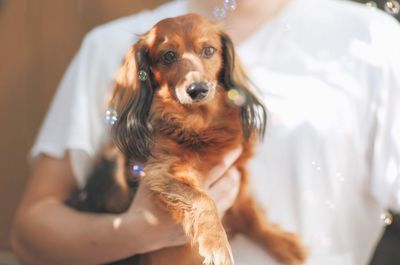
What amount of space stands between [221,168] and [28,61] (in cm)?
88

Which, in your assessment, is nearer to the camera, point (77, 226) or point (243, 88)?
point (243, 88)

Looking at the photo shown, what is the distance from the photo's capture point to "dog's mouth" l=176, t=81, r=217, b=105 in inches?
28.2

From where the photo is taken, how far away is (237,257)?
89 centimetres

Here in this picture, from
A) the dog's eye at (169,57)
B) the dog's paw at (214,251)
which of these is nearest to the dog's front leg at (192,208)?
the dog's paw at (214,251)

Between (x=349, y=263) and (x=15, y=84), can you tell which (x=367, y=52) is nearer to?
(x=349, y=263)

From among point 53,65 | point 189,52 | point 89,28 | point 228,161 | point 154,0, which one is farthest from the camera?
point 53,65

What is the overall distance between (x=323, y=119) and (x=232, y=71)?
232 mm

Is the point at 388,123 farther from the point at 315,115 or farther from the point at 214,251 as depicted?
the point at 214,251

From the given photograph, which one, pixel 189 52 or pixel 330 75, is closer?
pixel 189 52

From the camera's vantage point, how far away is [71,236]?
3.56ft

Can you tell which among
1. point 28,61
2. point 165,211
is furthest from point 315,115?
point 28,61

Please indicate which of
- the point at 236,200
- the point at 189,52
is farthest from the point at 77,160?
the point at 189,52

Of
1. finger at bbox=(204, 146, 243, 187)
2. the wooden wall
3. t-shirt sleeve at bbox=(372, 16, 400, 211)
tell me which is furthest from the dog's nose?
the wooden wall

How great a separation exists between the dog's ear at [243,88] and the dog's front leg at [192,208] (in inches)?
3.7
